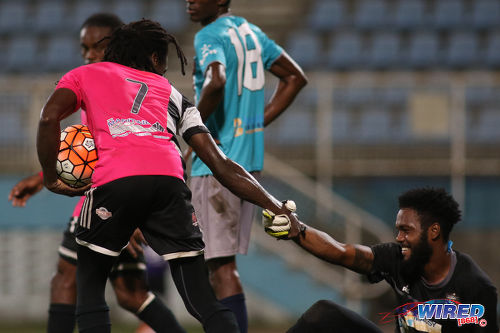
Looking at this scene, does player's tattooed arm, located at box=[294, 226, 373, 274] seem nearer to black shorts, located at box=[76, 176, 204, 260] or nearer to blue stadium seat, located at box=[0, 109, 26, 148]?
black shorts, located at box=[76, 176, 204, 260]

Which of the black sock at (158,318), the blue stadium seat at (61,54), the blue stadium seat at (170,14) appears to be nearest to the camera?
the black sock at (158,318)

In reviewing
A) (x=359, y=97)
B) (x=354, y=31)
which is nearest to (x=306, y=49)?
(x=354, y=31)

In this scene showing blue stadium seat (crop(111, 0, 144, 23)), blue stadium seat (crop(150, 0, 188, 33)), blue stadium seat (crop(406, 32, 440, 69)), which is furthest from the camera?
blue stadium seat (crop(150, 0, 188, 33))

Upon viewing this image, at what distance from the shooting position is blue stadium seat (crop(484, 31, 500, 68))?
37.5 ft

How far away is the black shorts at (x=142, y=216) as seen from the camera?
3.34 meters

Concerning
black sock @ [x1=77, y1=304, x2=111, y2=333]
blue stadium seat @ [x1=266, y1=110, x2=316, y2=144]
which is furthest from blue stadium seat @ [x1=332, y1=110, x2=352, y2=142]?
black sock @ [x1=77, y1=304, x2=111, y2=333]

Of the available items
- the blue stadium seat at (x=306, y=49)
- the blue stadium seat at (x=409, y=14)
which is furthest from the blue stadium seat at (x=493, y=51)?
the blue stadium seat at (x=306, y=49)

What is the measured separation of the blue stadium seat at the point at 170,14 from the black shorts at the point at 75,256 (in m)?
8.89

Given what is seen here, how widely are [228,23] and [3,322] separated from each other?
226 inches

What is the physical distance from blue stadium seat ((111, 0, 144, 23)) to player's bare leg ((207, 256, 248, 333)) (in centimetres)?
921

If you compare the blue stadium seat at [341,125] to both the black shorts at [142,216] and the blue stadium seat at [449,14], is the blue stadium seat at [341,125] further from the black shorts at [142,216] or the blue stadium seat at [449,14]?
the black shorts at [142,216]

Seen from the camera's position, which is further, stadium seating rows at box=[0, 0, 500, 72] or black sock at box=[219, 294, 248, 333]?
stadium seating rows at box=[0, 0, 500, 72]

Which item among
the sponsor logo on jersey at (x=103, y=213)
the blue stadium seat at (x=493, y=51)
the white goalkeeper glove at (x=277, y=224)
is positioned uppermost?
the blue stadium seat at (x=493, y=51)

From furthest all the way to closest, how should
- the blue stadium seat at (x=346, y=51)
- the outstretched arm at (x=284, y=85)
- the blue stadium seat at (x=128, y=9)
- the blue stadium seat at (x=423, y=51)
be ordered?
the blue stadium seat at (x=128, y=9) < the blue stadium seat at (x=346, y=51) < the blue stadium seat at (x=423, y=51) < the outstretched arm at (x=284, y=85)
